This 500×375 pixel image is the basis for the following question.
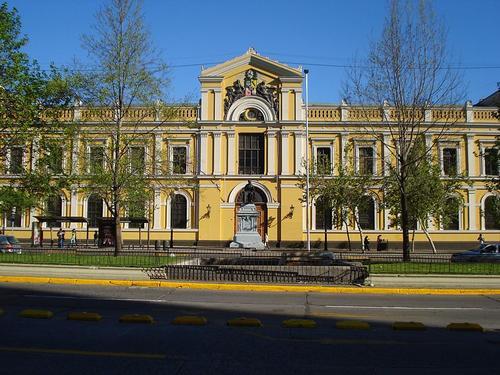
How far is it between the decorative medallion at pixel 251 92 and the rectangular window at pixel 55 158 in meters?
25.1

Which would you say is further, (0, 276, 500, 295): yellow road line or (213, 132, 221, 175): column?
(213, 132, 221, 175): column

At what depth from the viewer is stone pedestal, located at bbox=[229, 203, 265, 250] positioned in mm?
40906

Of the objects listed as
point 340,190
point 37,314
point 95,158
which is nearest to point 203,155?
point 340,190

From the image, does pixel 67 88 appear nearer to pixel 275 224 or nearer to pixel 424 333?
pixel 424 333

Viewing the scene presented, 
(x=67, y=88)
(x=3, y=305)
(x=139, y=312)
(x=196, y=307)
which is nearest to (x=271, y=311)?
(x=196, y=307)

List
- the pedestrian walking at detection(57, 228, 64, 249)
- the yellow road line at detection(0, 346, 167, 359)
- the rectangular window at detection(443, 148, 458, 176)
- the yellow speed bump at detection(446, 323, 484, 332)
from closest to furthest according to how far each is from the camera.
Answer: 1. the yellow road line at detection(0, 346, 167, 359)
2. the yellow speed bump at detection(446, 323, 484, 332)
3. the pedestrian walking at detection(57, 228, 64, 249)
4. the rectangular window at detection(443, 148, 458, 176)

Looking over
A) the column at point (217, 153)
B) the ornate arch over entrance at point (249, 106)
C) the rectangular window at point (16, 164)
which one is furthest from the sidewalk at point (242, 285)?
the ornate arch over entrance at point (249, 106)

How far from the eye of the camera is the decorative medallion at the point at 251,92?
162 feet

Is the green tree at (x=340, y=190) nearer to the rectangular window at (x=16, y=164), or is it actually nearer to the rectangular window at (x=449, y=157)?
the rectangular window at (x=449, y=157)

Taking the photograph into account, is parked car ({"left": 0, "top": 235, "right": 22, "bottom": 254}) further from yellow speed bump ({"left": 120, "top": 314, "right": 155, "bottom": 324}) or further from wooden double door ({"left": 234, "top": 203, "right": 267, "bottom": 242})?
wooden double door ({"left": 234, "top": 203, "right": 267, "bottom": 242})

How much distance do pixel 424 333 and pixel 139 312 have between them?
21.3ft

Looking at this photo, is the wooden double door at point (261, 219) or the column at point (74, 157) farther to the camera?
the wooden double door at point (261, 219)

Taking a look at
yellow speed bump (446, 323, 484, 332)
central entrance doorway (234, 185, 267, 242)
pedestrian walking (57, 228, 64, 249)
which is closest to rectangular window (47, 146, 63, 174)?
pedestrian walking (57, 228, 64, 249)

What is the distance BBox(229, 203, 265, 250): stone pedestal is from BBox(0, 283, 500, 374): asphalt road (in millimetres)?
26151
